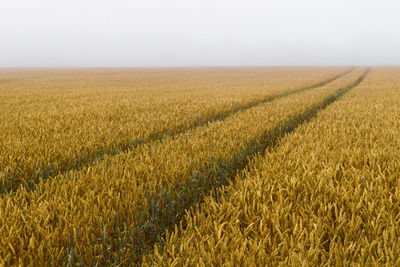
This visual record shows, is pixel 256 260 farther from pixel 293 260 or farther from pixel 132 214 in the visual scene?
pixel 132 214

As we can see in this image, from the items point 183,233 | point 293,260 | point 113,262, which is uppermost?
point 293,260

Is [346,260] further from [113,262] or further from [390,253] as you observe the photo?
[113,262]

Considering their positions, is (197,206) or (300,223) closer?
(300,223)

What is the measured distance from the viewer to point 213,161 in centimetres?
343

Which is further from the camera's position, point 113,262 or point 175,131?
point 175,131

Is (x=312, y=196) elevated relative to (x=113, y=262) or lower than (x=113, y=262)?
elevated

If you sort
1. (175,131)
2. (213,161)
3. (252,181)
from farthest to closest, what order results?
1. (175,131)
2. (213,161)
3. (252,181)

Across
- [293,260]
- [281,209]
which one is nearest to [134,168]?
[281,209]

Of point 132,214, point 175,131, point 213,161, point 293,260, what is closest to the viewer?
point 293,260

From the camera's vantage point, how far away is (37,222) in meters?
1.82

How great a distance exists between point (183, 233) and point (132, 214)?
47 cm

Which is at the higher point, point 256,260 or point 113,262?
point 256,260

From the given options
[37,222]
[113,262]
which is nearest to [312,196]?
[113,262]

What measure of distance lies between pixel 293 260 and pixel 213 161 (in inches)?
81.3
